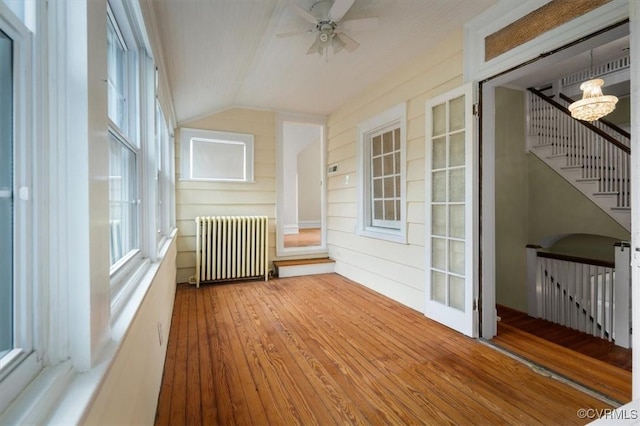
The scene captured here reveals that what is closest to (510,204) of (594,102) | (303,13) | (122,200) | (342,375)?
(594,102)

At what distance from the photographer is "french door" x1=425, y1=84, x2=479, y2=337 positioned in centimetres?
250

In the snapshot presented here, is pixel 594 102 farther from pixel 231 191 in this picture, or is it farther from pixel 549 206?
pixel 231 191

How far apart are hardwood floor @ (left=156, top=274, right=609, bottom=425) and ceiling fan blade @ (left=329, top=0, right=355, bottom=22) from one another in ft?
8.02

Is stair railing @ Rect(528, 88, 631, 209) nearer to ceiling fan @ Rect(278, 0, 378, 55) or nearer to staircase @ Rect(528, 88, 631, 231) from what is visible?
staircase @ Rect(528, 88, 631, 231)

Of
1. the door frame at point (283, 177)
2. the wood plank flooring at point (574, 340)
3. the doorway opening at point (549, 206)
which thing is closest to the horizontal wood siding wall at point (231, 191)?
the door frame at point (283, 177)

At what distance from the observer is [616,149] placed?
164 inches

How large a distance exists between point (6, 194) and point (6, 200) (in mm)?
13

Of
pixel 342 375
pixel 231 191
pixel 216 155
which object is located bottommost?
pixel 342 375

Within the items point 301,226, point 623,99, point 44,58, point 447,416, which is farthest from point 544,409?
point 301,226

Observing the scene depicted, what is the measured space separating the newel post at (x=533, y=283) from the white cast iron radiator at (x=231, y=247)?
12.2 feet

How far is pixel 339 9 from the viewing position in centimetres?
209

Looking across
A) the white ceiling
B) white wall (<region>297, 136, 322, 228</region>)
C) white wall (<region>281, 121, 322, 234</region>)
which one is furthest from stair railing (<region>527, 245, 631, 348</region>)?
white wall (<region>297, 136, 322, 228</region>)

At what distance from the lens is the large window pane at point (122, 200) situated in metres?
1.32

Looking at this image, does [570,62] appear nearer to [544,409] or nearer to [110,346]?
[544,409]
